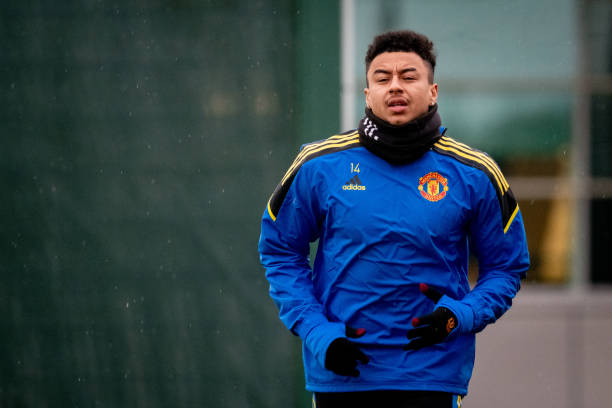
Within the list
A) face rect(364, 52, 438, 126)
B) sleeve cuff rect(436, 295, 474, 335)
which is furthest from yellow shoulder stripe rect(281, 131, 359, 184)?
sleeve cuff rect(436, 295, 474, 335)

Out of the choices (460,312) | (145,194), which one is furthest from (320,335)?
(145,194)

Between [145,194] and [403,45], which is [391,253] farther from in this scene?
[145,194]

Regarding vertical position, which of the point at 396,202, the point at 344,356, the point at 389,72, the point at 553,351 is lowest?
the point at 553,351

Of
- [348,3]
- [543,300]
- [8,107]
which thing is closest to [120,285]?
[8,107]

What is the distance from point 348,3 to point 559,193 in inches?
98.8

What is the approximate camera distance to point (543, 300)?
529 centimetres

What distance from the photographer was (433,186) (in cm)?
220

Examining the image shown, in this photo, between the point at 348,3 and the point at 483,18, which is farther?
the point at 483,18

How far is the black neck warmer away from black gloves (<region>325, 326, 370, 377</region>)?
56 cm

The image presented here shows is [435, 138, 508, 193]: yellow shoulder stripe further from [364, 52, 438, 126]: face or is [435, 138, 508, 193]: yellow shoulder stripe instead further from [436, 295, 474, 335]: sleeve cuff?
[436, 295, 474, 335]: sleeve cuff

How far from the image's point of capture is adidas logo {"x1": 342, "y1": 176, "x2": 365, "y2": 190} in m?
2.20

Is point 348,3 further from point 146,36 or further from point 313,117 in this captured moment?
point 146,36

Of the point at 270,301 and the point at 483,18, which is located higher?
the point at 483,18

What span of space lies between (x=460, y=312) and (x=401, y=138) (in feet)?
1.86
